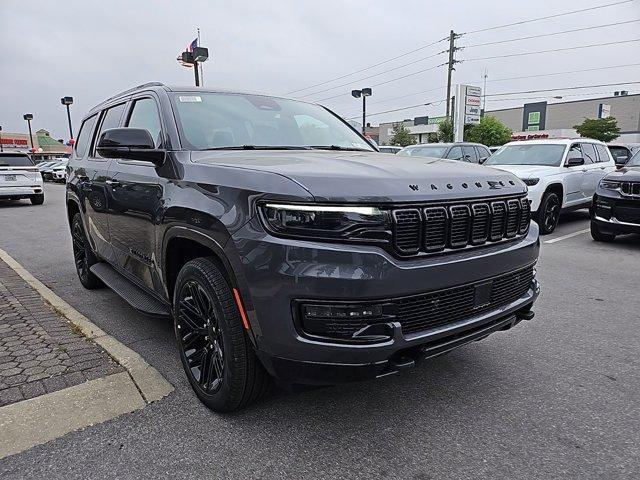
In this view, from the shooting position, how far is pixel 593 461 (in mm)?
2295

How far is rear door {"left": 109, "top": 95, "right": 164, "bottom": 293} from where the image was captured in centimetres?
311

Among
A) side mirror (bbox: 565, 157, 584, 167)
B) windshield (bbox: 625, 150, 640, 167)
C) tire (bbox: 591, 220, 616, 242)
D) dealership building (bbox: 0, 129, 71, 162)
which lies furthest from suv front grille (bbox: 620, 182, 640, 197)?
dealership building (bbox: 0, 129, 71, 162)

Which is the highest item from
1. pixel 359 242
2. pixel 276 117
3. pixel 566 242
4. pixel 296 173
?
pixel 276 117

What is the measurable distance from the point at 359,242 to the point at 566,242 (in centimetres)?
719

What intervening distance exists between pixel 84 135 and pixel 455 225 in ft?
14.5

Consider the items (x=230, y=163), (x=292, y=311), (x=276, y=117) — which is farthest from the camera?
(x=276, y=117)

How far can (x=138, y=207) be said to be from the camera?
3.28m

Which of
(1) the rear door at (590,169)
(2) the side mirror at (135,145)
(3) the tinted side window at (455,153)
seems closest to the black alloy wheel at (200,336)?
(2) the side mirror at (135,145)

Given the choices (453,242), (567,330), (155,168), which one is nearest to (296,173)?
(453,242)

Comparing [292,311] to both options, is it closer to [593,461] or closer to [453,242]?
[453,242]

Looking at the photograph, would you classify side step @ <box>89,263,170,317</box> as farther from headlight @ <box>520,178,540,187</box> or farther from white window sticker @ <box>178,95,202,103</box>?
headlight @ <box>520,178,540,187</box>

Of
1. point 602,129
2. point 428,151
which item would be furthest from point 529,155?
point 602,129

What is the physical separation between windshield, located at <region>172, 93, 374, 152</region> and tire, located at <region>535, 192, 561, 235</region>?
18.9 ft

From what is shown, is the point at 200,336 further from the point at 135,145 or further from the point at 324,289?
the point at 135,145
